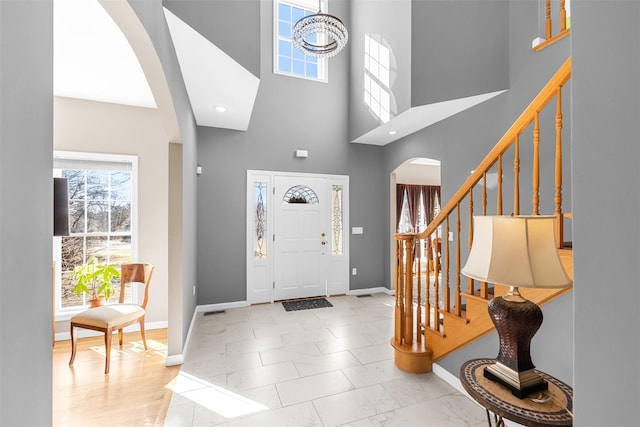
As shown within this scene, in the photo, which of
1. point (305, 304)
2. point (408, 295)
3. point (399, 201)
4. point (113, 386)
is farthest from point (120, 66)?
point (399, 201)

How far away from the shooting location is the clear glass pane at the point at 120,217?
12.2 ft

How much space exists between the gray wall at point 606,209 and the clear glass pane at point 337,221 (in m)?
4.63

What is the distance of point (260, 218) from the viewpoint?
15.9ft

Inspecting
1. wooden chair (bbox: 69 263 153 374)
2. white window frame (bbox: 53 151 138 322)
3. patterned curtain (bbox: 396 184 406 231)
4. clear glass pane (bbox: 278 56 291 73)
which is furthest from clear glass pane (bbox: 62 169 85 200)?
patterned curtain (bbox: 396 184 406 231)

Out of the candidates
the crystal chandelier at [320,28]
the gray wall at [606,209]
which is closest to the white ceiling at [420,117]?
the crystal chandelier at [320,28]

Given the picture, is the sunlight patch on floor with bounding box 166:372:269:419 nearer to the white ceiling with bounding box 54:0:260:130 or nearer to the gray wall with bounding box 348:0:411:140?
the white ceiling with bounding box 54:0:260:130

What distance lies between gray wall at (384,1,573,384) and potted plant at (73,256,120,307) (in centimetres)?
366

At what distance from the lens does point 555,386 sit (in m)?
1.46

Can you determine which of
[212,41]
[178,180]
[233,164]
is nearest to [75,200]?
[178,180]

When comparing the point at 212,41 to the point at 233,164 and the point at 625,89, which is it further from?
the point at 625,89

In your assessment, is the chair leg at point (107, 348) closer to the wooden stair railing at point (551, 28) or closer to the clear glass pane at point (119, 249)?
the clear glass pane at point (119, 249)

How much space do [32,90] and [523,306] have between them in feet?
6.38

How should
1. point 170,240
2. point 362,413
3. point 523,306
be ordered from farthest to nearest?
point 170,240
point 362,413
point 523,306

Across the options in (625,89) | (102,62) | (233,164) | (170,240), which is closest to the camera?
(625,89)
